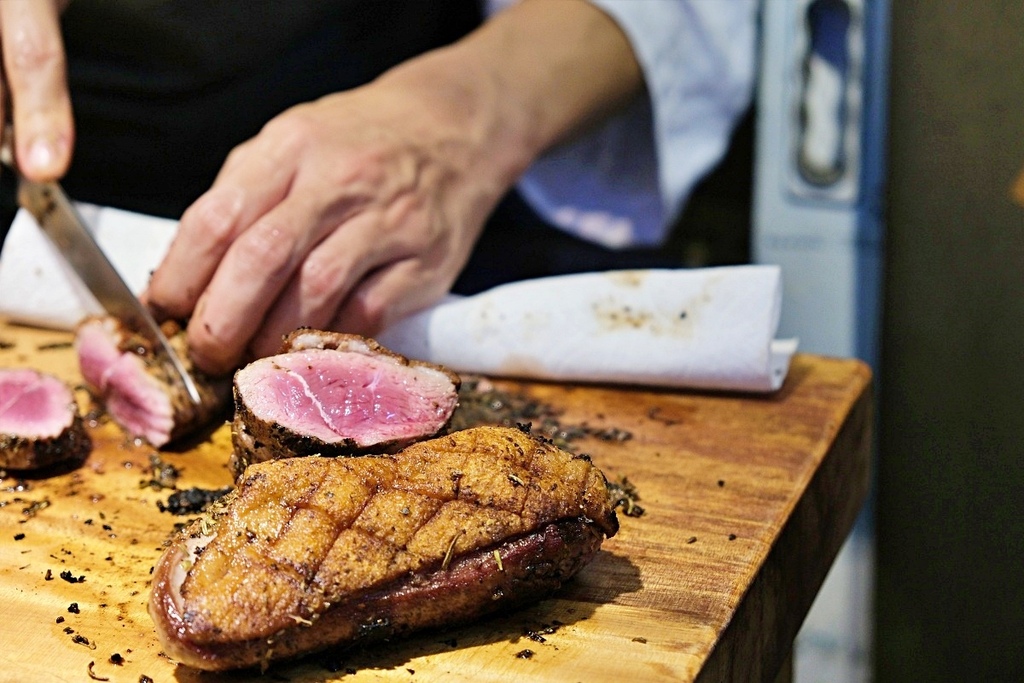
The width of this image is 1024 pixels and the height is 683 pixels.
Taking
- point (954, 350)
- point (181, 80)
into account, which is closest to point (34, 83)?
point (181, 80)

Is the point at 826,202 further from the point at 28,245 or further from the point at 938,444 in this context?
the point at 28,245

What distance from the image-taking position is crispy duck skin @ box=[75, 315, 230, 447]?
2182mm

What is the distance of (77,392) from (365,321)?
677 millimetres

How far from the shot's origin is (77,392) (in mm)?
2447

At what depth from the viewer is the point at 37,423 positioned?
2068 mm

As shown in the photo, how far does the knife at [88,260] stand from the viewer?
232 cm

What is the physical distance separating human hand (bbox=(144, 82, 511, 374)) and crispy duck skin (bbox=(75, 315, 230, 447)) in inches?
2.5

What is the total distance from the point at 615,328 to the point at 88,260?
120 cm

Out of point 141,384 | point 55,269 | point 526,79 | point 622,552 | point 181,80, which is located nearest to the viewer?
point 622,552

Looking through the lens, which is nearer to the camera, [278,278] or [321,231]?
[278,278]

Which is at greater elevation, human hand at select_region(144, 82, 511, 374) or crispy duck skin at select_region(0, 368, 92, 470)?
human hand at select_region(144, 82, 511, 374)

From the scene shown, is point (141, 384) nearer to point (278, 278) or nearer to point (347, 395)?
point (278, 278)

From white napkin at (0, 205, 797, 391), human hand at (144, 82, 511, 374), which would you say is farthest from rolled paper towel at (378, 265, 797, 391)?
human hand at (144, 82, 511, 374)

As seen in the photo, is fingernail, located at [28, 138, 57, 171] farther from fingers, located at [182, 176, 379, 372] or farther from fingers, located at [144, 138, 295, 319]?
fingers, located at [182, 176, 379, 372]
